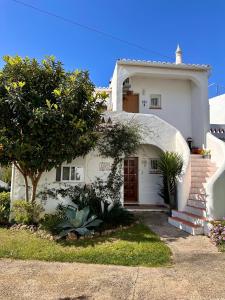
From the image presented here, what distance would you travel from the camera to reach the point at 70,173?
12.3 metres

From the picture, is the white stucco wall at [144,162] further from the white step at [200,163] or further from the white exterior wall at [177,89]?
the white exterior wall at [177,89]

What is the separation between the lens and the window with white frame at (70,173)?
40.0 feet

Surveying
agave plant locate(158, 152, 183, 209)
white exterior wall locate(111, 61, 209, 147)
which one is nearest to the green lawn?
agave plant locate(158, 152, 183, 209)

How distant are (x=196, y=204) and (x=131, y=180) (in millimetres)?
4775

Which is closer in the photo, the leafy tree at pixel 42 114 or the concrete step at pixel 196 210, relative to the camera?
the leafy tree at pixel 42 114

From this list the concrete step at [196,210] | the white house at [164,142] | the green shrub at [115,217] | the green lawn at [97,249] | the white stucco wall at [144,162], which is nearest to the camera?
the green lawn at [97,249]

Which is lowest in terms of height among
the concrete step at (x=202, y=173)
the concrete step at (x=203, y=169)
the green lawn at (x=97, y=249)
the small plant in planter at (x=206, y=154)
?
the green lawn at (x=97, y=249)

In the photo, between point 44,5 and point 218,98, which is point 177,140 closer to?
point 44,5

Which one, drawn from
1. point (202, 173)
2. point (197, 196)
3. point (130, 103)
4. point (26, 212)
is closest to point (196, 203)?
point (197, 196)

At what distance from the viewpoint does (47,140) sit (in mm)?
10180

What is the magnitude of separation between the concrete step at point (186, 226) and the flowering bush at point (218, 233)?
0.65 m

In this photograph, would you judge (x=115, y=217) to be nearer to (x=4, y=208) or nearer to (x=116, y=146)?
(x=116, y=146)

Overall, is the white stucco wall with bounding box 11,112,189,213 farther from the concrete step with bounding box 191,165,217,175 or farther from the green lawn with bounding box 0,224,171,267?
the green lawn with bounding box 0,224,171,267

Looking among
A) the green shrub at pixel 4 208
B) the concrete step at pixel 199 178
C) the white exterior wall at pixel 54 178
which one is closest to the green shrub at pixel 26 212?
the green shrub at pixel 4 208
